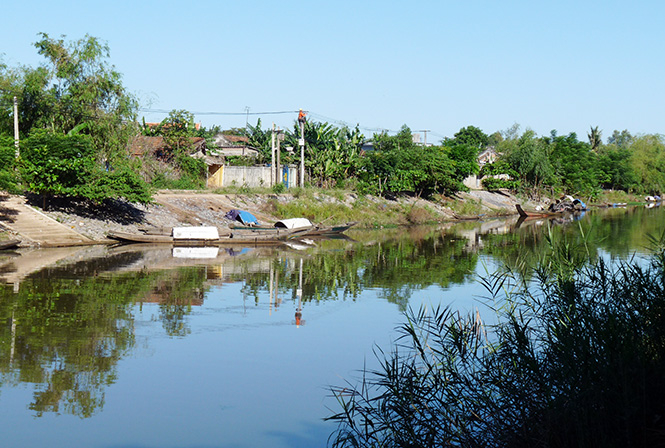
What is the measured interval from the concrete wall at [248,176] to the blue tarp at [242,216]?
33.5 feet

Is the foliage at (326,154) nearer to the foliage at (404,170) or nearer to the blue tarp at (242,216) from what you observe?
the foliage at (404,170)

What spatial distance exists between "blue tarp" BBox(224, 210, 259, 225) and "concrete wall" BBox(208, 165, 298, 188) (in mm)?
10220

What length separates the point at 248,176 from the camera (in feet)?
147

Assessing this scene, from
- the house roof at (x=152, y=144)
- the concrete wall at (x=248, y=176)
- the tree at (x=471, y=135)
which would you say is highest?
the tree at (x=471, y=135)

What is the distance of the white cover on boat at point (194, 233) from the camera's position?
27953 mm

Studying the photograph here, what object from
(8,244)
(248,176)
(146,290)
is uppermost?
(248,176)

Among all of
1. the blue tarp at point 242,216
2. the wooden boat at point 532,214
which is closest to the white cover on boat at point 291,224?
the blue tarp at point 242,216

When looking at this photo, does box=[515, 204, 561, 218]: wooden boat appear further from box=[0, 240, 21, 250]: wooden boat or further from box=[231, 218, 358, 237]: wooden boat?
box=[0, 240, 21, 250]: wooden boat

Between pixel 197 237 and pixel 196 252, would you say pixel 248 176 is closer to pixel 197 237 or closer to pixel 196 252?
pixel 197 237

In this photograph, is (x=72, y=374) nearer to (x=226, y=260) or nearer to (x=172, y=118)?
(x=226, y=260)

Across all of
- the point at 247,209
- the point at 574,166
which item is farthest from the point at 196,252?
the point at 574,166

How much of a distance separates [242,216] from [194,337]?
20.1 m

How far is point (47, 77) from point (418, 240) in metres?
19.4

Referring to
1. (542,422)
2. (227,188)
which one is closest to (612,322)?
(542,422)
